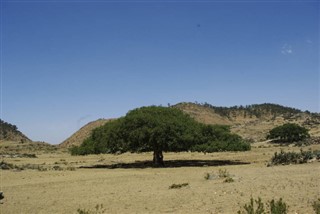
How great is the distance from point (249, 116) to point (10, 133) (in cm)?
8133

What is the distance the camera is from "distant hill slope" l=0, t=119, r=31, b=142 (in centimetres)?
13962

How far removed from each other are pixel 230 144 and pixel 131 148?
881cm

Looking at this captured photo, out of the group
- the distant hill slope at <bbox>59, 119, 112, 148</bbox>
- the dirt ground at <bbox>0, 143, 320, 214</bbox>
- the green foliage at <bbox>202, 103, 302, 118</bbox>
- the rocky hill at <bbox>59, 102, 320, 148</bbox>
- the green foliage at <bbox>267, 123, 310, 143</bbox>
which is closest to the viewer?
the dirt ground at <bbox>0, 143, 320, 214</bbox>

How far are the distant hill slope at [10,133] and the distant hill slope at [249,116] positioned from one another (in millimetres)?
51784

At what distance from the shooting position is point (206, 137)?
39.8 metres

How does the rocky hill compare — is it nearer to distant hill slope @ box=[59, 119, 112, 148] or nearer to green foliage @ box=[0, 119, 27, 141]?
distant hill slope @ box=[59, 119, 112, 148]

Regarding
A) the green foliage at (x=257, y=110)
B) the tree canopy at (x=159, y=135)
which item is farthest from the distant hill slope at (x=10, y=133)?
the tree canopy at (x=159, y=135)

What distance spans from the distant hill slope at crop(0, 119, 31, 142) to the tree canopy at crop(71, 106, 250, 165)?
10570cm

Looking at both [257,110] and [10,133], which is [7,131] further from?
[257,110]

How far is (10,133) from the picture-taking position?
146125 millimetres

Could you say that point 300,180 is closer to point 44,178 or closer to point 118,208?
point 118,208

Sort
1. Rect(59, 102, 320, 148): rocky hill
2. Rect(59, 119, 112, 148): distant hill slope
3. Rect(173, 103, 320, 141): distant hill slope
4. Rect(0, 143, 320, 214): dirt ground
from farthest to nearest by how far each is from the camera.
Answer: Rect(59, 119, 112, 148): distant hill slope, Rect(173, 103, 320, 141): distant hill slope, Rect(59, 102, 320, 148): rocky hill, Rect(0, 143, 320, 214): dirt ground

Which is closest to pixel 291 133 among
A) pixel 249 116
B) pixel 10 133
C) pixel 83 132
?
pixel 83 132

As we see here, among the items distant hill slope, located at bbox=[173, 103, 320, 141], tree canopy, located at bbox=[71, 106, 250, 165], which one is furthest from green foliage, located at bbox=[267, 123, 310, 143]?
tree canopy, located at bbox=[71, 106, 250, 165]
